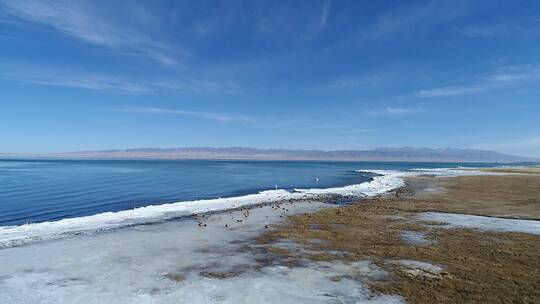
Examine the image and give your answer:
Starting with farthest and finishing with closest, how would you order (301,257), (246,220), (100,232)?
(246,220) → (100,232) → (301,257)

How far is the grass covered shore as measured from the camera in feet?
35.2

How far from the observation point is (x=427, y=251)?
15.0 meters

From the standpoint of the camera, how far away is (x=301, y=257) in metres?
14.3

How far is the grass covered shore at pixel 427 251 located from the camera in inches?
423

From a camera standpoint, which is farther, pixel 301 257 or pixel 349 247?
pixel 349 247

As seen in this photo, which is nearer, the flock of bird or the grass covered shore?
the grass covered shore

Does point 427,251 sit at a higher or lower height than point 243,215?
higher

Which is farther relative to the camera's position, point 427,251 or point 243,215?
point 243,215

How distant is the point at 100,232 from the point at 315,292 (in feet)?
43.0

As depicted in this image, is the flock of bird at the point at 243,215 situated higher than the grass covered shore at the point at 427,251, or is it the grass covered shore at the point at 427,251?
the grass covered shore at the point at 427,251

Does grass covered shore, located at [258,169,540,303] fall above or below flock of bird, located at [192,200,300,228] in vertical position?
above

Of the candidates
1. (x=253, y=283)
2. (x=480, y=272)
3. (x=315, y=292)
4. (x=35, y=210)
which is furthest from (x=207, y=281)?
(x=35, y=210)

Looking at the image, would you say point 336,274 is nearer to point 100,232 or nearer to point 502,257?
point 502,257

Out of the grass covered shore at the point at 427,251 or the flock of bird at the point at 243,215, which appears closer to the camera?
the grass covered shore at the point at 427,251
